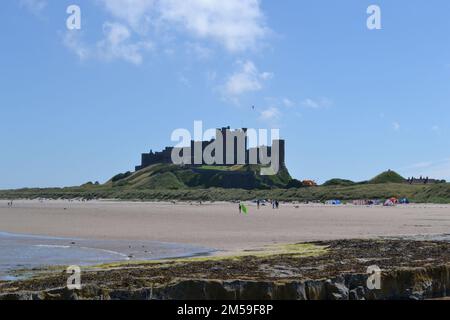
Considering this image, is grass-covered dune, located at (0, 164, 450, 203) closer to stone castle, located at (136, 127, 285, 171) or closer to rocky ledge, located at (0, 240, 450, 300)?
stone castle, located at (136, 127, 285, 171)

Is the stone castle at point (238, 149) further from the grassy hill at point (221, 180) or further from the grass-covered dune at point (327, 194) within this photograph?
the grass-covered dune at point (327, 194)

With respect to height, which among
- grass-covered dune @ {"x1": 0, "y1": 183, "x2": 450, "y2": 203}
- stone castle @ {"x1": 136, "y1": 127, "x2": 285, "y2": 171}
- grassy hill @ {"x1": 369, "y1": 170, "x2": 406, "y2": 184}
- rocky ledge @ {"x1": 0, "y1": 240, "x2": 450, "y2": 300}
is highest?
stone castle @ {"x1": 136, "y1": 127, "x2": 285, "y2": 171}

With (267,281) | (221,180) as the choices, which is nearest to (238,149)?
(221,180)

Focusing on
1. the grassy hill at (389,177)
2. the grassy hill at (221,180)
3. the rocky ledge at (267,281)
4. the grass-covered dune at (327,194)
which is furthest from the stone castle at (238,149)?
the rocky ledge at (267,281)

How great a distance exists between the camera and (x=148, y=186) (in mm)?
185125

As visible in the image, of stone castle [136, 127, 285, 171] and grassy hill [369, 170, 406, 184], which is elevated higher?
stone castle [136, 127, 285, 171]

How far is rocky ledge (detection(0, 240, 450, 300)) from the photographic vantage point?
10.7 metres

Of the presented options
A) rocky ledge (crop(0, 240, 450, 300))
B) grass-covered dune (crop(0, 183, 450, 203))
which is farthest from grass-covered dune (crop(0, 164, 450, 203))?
rocky ledge (crop(0, 240, 450, 300))

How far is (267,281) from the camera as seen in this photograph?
11.3 m

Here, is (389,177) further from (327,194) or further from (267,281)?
(267,281)

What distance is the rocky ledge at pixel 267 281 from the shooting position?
10656 millimetres

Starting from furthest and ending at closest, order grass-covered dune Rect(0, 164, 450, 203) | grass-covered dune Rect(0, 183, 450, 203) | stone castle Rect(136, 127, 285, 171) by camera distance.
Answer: stone castle Rect(136, 127, 285, 171), grass-covered dune Rect(0, 164, 450, 203), grass-covered dune Rect(0, 183, 450, 203)
